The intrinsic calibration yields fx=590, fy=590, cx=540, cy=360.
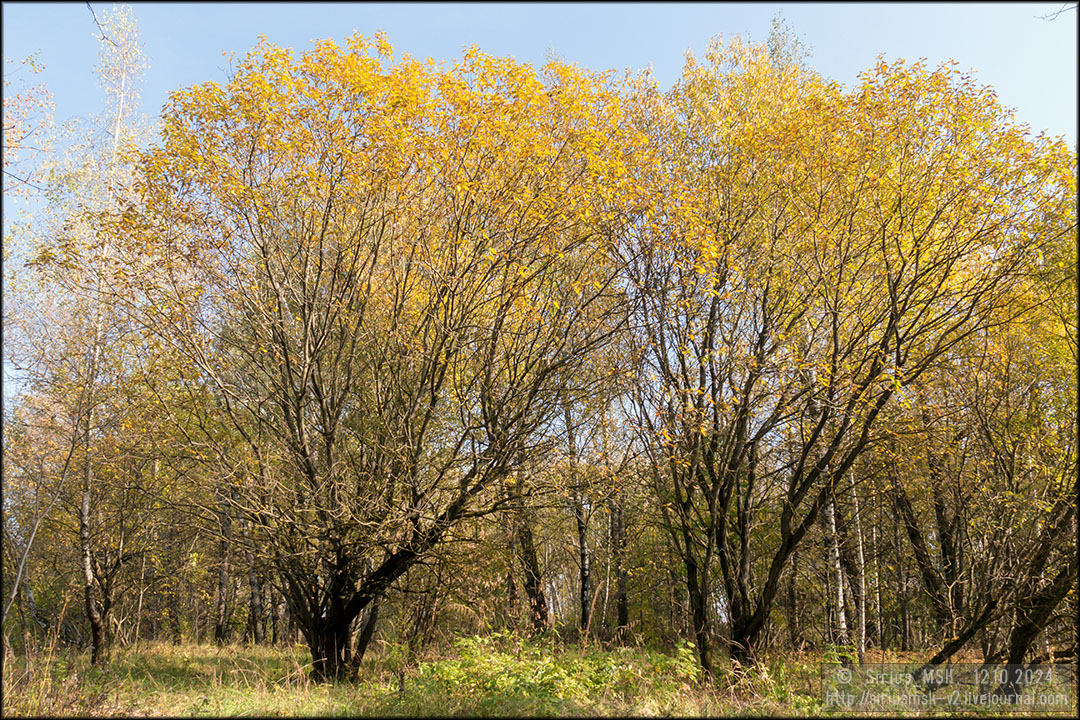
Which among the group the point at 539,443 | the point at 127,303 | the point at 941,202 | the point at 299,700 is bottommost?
the point at 299,700

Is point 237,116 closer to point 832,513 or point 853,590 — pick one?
point 832,513

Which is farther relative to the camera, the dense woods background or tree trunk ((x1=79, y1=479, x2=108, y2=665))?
tree trunk ((x1=79, y1=479, x2=108, y2=665))

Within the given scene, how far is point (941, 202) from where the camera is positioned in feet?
24.2

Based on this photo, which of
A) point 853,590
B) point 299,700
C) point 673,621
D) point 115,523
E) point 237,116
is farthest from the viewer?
point 673,621

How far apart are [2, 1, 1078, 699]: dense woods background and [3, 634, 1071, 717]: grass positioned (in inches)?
44.0

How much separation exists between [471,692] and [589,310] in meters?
5.11

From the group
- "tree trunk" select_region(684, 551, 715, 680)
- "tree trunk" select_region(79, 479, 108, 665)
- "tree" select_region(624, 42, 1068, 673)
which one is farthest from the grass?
"tree trunk" select_region(79, 479, 108, 665)

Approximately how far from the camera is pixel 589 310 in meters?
8.67

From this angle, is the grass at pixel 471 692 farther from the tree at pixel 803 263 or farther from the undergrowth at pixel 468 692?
the tree at pixel 803 263

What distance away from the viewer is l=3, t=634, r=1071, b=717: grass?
5406mm

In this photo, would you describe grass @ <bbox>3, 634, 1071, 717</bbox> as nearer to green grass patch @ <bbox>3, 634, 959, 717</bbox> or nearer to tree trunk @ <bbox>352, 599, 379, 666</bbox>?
green grass patch @ <bbox>3, 634, 959, 717</bbox>

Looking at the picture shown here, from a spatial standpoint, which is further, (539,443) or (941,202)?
(539,443)

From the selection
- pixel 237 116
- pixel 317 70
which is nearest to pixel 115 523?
pixel 237 116

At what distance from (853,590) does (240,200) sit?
47.6 feet
